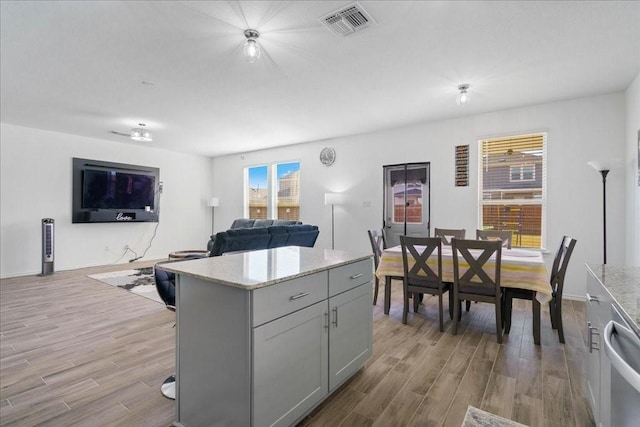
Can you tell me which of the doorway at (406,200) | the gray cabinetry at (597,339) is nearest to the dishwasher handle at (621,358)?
the gray cabinetry at (597,339)

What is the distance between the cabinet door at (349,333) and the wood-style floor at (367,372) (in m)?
0.14

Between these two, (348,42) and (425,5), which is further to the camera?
(348,42)

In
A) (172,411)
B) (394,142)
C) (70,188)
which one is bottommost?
(172,411)

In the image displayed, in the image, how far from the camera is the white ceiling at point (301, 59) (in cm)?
233

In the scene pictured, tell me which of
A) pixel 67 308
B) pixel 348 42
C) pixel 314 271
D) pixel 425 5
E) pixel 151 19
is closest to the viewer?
pixel 314 271

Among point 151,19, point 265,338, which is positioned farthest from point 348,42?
point 265,338

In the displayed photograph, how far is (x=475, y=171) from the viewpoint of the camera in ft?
16.0

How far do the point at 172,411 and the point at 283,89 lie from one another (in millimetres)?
3353

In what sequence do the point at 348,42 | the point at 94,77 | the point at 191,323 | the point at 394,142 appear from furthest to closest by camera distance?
1. the point at 394,142
2. the point at 94,77
3. the point at 348,42
4. the point at 191,323

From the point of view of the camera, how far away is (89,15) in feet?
7.75

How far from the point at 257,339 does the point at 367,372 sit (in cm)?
124

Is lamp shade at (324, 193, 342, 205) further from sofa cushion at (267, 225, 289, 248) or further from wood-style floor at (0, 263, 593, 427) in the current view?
wood-style floor at (0, 263, 593, 427)

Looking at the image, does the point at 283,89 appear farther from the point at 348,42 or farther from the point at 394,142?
the point at 394,142

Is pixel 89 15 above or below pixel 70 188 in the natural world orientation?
above
